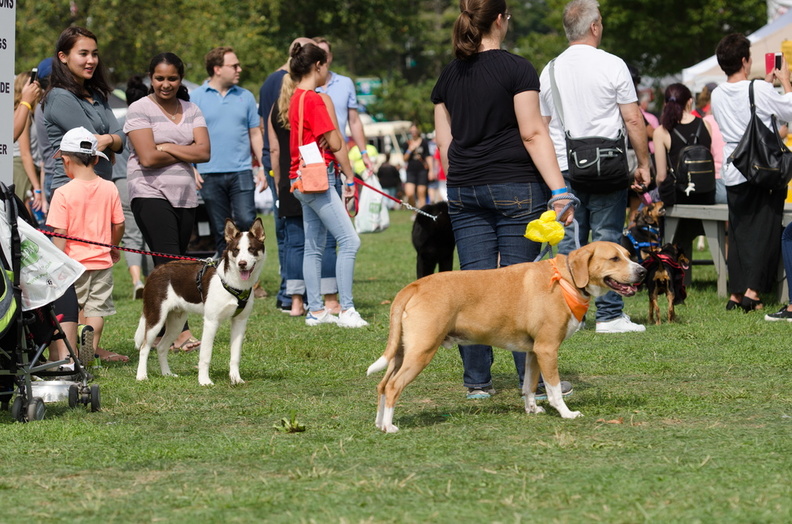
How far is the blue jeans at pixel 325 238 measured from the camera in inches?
373

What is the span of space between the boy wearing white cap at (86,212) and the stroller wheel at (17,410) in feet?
5.51

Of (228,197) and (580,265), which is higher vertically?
(228,197)

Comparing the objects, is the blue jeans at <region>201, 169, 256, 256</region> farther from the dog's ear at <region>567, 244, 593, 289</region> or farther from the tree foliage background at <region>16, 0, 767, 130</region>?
the tree foliage background at <region>16, 0, 767, 130</region>

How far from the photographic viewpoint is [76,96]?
25.8 ft

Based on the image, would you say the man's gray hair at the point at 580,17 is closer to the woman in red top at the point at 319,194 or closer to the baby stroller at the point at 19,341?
the woman in red top at the point at 319,194

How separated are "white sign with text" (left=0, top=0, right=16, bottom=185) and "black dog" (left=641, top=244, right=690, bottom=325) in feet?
17.1

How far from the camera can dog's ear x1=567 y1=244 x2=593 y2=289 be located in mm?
5773

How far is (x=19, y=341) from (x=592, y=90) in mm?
4520

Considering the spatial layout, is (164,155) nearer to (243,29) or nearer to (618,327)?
(618,327)

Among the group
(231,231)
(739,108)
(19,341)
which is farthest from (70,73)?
(739,108)

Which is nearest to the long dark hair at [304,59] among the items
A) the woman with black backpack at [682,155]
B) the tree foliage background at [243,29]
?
the woman with black backpack at [682,155]

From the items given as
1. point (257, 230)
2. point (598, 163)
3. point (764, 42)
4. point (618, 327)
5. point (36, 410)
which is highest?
point (764, 42)

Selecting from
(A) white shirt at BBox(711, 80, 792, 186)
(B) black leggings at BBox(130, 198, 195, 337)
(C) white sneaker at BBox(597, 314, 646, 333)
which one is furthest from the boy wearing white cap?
(A) white shirt at BBox(711, 80, 792, 186)

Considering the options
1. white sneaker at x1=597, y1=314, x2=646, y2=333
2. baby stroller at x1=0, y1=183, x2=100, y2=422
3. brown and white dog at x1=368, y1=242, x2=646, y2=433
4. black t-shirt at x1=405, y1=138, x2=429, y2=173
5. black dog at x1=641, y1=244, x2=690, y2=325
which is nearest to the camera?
brown and white dog at x1=368, y1=242, x2=646, y2=433
